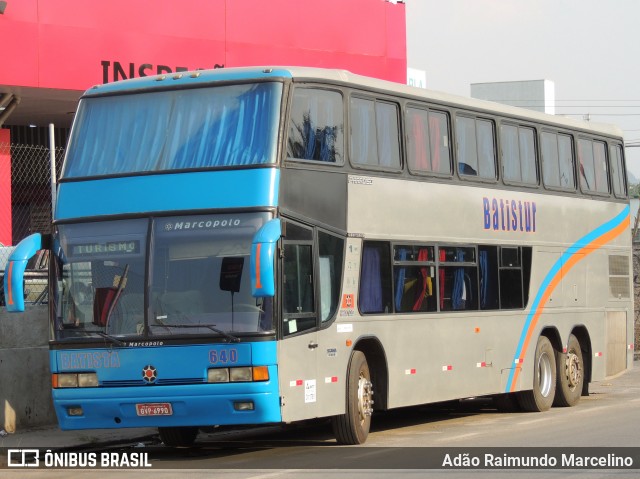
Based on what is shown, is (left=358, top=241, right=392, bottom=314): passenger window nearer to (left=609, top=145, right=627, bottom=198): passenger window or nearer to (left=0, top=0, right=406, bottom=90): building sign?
(left=609, top=145, right=627, bottom=198): passenger window

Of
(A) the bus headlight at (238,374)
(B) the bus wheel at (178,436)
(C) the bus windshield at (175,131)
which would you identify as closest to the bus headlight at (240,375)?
(A) the bus headlight at (238,374)

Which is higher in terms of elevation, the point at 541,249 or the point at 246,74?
the point at 246,74

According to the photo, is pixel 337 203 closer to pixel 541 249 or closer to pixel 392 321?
pixel 392 321

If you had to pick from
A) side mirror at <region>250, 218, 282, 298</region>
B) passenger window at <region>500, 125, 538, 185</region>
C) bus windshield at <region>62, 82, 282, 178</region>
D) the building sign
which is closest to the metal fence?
the building sign

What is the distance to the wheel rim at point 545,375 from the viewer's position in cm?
1953

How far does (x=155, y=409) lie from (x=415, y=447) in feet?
10.1

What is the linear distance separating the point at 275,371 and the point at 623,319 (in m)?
10.7

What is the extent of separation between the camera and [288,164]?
13.4m

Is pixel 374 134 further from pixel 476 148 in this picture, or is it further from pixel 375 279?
pixel 476 148

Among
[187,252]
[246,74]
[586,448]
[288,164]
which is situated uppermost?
[246,74]

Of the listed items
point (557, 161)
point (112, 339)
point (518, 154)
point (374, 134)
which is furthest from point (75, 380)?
point (557, 161)

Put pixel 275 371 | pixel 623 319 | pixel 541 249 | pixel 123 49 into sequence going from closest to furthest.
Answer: pixel 275 371 → pixel 541 249 → pixel 623 319 → pixel 123 49

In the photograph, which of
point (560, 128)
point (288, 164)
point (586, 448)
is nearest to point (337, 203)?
point (288, 164)

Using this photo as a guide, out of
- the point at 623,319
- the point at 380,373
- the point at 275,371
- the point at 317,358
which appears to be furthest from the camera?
the point at 623,319
